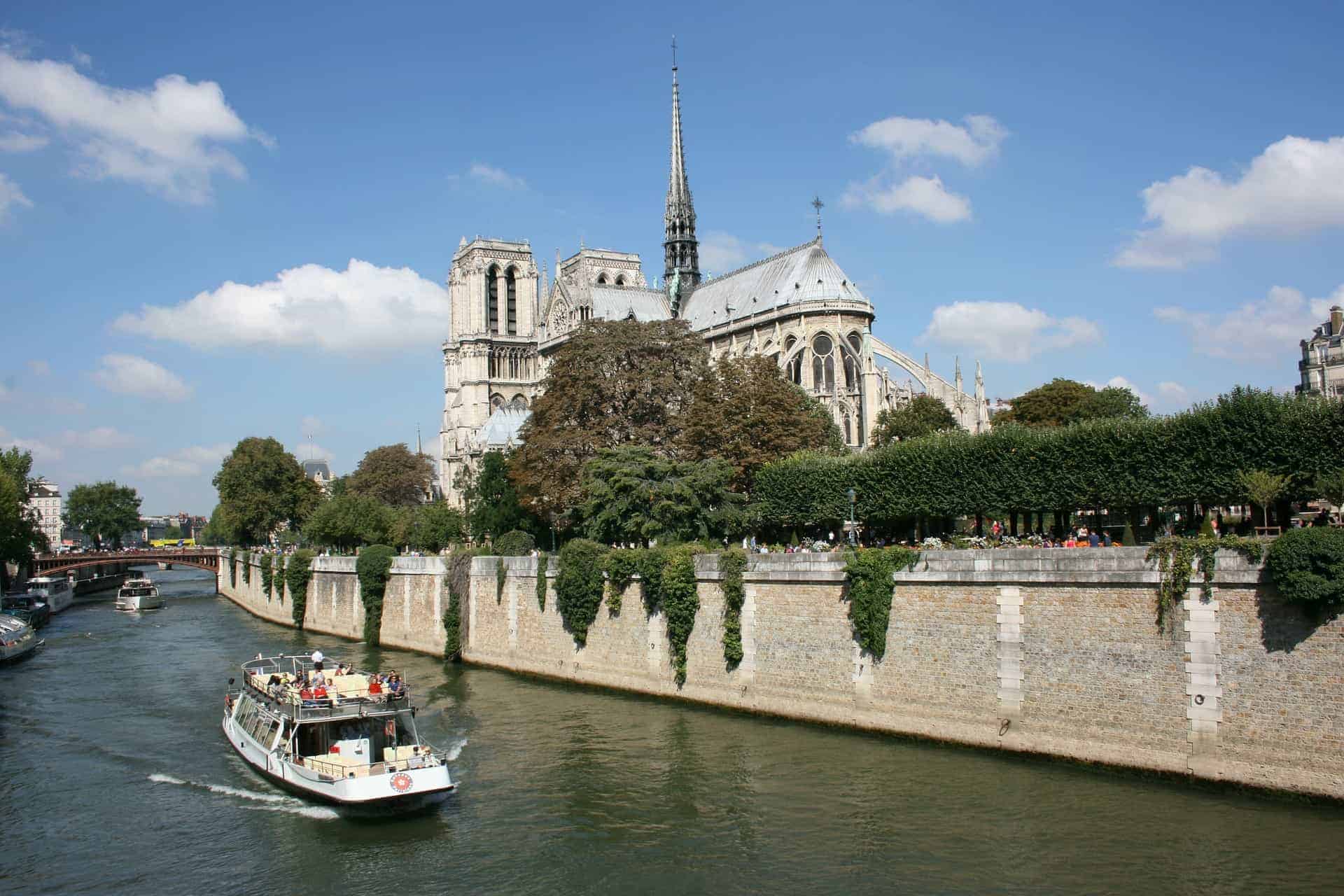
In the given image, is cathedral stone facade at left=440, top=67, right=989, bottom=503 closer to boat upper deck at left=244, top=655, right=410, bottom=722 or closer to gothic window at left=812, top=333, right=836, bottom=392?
gothic window at left=812, top=333, right=836, bottom=392

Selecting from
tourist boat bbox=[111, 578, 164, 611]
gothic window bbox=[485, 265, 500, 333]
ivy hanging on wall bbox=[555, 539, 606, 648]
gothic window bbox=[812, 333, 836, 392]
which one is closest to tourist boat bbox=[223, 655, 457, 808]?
ivy hanging on wall bbox=[555, 539, 606, 648]

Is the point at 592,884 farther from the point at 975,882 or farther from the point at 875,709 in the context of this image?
the point at 875,709

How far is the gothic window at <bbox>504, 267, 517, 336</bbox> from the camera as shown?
376 ft

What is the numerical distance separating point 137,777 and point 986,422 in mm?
59283

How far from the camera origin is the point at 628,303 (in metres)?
100

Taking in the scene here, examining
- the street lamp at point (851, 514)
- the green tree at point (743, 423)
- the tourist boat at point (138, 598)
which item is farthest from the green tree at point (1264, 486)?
the tourist boat at point (138, 598)

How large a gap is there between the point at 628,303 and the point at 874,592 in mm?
76307

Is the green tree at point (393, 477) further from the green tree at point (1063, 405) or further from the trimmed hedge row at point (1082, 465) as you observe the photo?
the trimmed hedge row at point (1082, 465)

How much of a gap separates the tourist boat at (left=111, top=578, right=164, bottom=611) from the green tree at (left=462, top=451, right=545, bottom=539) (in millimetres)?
25455

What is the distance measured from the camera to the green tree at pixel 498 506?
53531mm

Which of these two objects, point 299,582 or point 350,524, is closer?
point 299,582

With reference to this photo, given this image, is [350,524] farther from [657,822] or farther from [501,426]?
[657,822]

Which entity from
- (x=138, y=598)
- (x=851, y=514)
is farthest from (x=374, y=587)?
(x=138, y=598)

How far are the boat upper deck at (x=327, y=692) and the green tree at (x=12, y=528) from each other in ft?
122
